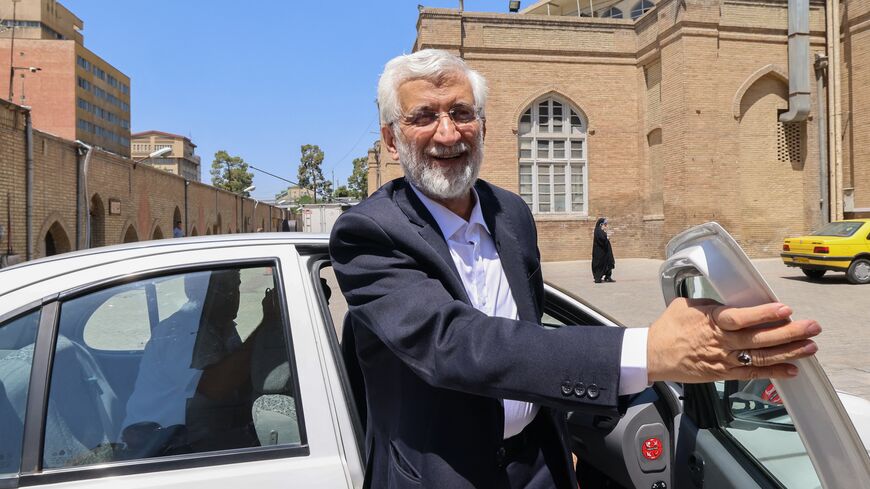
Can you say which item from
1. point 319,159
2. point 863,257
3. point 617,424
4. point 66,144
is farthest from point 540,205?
point 319,159

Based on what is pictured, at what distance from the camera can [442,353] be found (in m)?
1.05

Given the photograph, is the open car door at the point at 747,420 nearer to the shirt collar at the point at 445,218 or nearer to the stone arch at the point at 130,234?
the shirt collar at the point at 445,218

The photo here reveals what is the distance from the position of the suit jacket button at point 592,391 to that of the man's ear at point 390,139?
79 centimetres

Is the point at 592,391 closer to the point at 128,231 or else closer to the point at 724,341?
the point at 724,341

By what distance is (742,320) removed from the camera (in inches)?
32.1

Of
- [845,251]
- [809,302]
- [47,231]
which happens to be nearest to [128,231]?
Result: [47,231]

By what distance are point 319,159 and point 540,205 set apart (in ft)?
172

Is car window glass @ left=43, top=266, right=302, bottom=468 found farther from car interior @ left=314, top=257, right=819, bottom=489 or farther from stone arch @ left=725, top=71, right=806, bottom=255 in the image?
stone arch @ left=725, top=71, right=806, bottom=255

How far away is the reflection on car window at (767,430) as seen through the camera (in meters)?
1.68

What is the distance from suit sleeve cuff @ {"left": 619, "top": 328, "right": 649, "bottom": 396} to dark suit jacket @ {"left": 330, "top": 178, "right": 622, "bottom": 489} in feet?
0.05

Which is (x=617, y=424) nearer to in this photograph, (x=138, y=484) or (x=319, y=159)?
(x=138, y=484)

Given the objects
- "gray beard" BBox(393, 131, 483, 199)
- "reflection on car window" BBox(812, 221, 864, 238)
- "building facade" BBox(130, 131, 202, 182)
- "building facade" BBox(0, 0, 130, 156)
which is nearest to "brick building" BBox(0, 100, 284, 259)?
"gray beard" BBox(393, 131, 483, 199)

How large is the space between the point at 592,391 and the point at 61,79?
2746 inches

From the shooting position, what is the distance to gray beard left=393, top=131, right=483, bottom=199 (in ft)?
4.69
